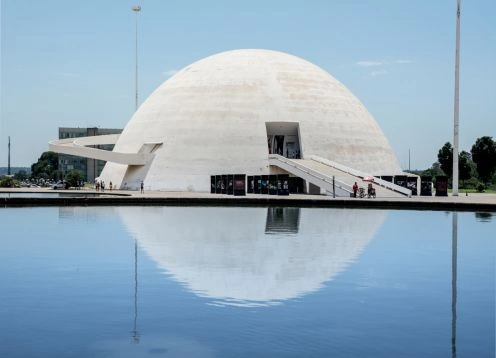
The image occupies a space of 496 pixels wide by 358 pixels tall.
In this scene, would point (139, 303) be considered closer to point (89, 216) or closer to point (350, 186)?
point (89, 216)

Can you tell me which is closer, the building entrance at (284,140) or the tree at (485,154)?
the building entrance at (284,140)

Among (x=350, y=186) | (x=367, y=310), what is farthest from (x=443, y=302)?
(x=350, y=186)

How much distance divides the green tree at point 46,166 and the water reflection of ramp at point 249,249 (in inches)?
4913

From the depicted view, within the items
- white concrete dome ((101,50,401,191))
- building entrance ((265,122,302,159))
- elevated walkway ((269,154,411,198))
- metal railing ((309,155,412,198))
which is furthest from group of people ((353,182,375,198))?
building entrance ((265,122,302,159))

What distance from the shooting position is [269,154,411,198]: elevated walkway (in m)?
47.6

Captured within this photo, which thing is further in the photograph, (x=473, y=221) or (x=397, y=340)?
(x=473, y=221)

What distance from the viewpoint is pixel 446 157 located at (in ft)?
299

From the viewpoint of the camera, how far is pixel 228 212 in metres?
32.7

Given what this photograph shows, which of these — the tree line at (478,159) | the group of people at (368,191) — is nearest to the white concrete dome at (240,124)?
the group of people at (368,191)

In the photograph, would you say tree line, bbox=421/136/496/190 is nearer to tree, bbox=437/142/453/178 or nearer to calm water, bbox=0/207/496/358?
tree, bbox=437/142/453/178

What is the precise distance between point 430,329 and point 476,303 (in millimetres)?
2228

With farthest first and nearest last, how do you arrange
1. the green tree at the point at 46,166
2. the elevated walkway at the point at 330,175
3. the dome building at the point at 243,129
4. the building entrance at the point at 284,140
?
1. the green tree at the point at 46,166
2. the building entrance at the point at 284,140
3. the dome building at the point at 243,129
4. the elevated walkway at the point at 330,175

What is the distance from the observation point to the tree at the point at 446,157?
90.4 m

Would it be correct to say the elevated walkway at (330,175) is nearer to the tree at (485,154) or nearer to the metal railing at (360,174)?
the metal railing at (360,174)
